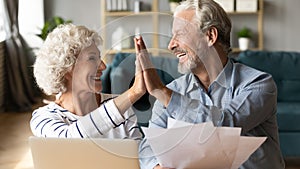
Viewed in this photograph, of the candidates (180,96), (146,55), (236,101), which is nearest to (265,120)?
(236,101)

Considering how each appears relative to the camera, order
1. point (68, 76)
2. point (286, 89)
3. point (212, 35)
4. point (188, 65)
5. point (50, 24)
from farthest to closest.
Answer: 1. point (50, 24)
2. point (286, 89)
3. point (68, 76)
4. point (212, 35)
5. point (188, 65)

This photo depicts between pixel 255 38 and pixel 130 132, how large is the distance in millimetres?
6185

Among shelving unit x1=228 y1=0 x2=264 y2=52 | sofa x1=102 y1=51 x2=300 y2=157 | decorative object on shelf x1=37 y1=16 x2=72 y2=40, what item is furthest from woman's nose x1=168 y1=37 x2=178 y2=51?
shelving unit x1=228 y1=0 x2=264 y2=52

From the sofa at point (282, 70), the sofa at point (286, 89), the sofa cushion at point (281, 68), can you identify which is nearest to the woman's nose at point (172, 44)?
the sofa at point (286, 89)

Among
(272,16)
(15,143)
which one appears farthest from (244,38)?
(15,143)

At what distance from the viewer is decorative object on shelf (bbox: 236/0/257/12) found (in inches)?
288

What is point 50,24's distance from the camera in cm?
723

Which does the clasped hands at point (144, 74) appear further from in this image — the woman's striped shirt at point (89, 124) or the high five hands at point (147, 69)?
the woman's striped shirt at point (89, 124)

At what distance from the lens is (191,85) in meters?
1.60

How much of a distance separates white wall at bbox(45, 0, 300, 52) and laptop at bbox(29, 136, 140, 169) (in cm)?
609

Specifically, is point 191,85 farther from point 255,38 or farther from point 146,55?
point 255,38

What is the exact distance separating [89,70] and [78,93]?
91 millimetres

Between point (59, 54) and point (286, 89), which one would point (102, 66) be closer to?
point (59, 54)

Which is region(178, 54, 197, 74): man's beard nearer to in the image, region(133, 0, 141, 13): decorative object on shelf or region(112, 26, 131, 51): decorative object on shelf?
region(112, 26, 131, 51): decorative object on shelf
